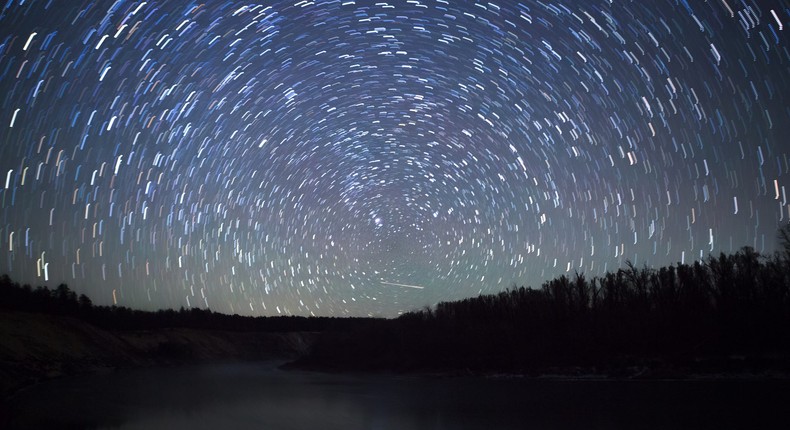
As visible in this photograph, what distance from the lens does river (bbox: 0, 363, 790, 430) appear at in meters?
24.0

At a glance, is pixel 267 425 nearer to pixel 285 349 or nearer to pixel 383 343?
pixel 383 343

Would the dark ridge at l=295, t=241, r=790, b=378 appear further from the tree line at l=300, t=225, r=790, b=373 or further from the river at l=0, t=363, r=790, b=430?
the river at l=0, t=363, r=790, b=430

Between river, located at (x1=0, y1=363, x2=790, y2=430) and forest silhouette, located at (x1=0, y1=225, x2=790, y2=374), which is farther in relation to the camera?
forest silhouette, located at (x1=0, y1=225, x2=790, y2=374)

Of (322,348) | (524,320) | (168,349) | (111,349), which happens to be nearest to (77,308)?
(168,349)

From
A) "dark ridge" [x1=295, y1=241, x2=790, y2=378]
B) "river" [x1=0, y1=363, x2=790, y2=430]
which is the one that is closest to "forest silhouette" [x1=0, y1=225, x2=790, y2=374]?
Result: "dark ridge" [x1=295, y1=241, x2=790, y2=378]

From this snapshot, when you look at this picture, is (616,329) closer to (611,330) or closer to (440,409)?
(611,330)

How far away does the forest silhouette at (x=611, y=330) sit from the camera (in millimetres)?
57969

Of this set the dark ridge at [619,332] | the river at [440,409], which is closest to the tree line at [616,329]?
the dark ridge at [619,332]

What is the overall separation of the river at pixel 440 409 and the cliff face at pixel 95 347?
620 inches

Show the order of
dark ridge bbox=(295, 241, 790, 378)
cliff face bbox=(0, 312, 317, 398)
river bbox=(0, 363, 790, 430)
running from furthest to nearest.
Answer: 1. cliff face bbox=(0, 312, 317, 398)
2. dark ridge bbox=(295, 241, 790, 378)
3. river bbox=(0, 363, 790, 430)

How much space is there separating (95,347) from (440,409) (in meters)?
101

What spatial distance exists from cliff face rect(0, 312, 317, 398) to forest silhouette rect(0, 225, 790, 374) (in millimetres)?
37781

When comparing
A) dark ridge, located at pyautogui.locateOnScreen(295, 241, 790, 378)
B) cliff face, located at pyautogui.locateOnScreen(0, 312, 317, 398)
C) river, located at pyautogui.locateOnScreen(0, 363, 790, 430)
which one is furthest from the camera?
cliff face, located at pyautogui.locateOnScreen(0, 312, 317, 398)

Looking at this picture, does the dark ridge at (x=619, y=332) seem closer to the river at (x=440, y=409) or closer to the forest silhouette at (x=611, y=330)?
the forest silhouette at (x=611, y=330)
